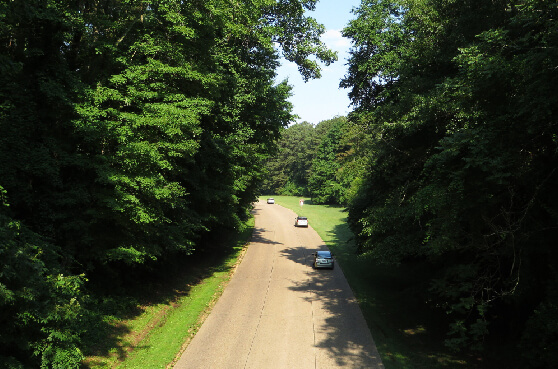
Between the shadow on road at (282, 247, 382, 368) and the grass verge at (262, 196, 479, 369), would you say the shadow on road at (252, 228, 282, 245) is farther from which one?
the shadow on road at (282, 247, 382, 368)

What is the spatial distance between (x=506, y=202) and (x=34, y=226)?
1440 cm

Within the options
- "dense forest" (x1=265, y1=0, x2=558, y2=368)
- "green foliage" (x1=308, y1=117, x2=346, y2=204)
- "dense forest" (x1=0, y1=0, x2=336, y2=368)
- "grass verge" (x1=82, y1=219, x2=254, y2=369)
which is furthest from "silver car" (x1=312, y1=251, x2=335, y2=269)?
"green foliage" (x1=308, y1=117, x2=346, y2=204)

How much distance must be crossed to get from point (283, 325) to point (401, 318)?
5613 mm

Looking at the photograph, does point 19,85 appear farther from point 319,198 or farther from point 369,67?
point 319,198

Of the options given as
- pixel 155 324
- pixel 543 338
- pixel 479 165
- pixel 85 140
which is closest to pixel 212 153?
pixel 85 140

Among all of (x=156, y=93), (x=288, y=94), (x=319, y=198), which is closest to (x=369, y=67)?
(x=288, y=94)

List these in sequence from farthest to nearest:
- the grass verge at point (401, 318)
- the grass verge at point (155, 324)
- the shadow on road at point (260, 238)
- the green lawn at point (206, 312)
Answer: the shadow on road at point (260, 238), the grass verge at point (401, 318), the green lawn at point (206, 312), the grass verge at point (155, 324)

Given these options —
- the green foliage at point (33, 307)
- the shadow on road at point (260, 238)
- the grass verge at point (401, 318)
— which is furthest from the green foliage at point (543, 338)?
the shadow on road at point (260, 238)

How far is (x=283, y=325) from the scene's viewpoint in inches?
657

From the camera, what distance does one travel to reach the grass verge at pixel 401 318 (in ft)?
45.4

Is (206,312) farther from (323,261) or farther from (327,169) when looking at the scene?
(327,169)

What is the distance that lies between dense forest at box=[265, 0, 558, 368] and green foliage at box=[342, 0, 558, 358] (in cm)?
4

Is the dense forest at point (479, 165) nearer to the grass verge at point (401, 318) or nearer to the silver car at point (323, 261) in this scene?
the grass verge at point (401, 318)

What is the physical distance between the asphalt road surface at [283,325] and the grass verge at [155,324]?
0.63 metres
